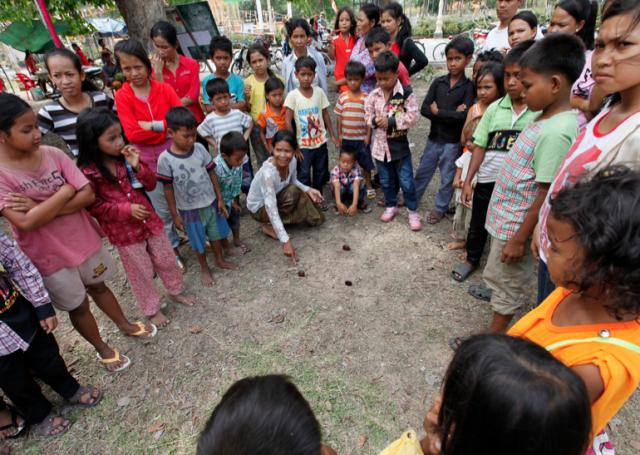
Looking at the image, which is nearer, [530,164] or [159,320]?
[530,164]

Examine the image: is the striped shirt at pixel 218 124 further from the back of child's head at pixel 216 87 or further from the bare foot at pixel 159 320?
the bare foot at pixel 159 320

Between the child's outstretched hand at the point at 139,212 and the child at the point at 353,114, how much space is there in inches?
104

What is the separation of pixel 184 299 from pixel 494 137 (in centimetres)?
299

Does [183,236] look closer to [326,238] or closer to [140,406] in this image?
[326,238]

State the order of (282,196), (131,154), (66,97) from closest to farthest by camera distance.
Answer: (131,154)
(66,97)
(282,196)

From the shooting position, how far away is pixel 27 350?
204 cm

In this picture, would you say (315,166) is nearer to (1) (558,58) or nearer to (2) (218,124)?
(2) (218,124)

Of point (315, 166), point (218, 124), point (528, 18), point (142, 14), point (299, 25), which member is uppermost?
point (142, 14)

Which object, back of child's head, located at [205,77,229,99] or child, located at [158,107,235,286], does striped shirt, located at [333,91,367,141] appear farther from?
child, located at [158,107,235,286]

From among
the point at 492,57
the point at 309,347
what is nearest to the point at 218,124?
the point at 309,347

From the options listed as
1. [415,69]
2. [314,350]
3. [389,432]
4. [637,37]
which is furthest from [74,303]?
[415,69]

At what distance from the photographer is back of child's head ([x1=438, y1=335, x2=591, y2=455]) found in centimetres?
79

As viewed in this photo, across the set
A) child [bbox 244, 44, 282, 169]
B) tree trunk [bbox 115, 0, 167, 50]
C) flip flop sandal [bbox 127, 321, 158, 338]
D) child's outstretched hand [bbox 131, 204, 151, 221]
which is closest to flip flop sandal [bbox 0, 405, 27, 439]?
flip flop sandal [bbox 127, 321, 158, 338]

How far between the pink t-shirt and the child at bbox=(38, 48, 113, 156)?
3.08 feet
